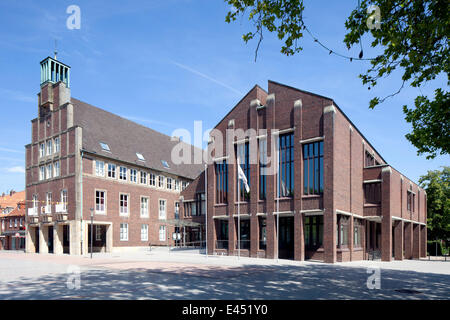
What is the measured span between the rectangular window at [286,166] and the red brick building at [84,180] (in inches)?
592

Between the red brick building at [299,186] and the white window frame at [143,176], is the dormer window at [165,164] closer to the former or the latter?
the white window frame at [143,176]

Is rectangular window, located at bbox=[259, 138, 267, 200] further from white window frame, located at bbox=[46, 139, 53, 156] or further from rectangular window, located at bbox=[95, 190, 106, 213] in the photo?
white window frame, located at bbox=[46, 139, 53, 156]

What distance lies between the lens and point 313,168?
87.5ft

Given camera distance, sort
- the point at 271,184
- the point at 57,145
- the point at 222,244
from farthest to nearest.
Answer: the point at 57,145 < the point at 222,244 < the point at 271,184

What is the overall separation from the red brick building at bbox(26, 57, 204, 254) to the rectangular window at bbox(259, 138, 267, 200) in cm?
1305

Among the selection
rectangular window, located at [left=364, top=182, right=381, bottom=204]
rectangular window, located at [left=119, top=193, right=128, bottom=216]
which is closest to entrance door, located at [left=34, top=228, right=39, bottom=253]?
rectangular window, located at [left=119, top=193, right=128, bottom=216]

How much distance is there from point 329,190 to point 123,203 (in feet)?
81.0

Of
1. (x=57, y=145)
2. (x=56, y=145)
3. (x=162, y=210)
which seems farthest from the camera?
(x=162, y=210)

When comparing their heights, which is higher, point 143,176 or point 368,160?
point 368,160

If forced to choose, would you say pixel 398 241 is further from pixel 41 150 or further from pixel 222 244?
pixel 41 150

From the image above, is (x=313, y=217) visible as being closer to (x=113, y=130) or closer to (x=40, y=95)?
(x=113, y=130)

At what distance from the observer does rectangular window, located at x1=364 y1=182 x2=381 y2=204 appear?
30.8 meters

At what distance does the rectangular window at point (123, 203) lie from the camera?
40.0 metres

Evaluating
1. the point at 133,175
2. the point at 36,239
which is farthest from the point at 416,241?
the point at 36,239
